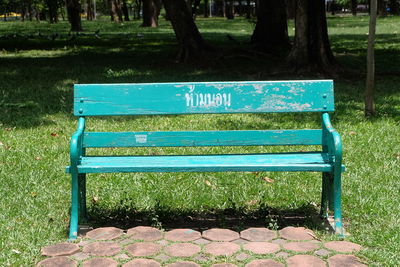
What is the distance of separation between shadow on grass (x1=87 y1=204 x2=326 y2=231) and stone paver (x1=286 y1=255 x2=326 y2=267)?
57 cm

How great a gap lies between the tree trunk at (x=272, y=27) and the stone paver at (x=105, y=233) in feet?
41.4

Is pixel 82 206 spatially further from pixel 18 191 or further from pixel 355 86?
pixel 355 86

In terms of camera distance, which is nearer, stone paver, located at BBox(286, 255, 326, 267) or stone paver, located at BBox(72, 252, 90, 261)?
stone paver, located at BBox(286, 255, 326, 267)

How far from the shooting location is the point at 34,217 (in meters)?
4.55

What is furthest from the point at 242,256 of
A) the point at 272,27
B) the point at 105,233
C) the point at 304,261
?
the point at 272,27

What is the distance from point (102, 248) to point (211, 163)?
0.94 m

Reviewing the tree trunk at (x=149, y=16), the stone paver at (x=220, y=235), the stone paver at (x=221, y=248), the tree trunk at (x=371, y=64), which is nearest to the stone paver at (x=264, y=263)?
the stone paver at (x=221, y=248)

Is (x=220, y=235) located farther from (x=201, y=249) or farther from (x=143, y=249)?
(x=143, y=249)

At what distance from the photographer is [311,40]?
37.9 feet

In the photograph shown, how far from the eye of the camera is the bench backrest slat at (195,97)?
14.5 ft

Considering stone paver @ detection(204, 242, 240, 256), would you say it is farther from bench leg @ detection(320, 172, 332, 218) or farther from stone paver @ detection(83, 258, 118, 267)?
bench leg @ detection(320, 172, 332, 218)

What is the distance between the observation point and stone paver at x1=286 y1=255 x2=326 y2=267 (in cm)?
365

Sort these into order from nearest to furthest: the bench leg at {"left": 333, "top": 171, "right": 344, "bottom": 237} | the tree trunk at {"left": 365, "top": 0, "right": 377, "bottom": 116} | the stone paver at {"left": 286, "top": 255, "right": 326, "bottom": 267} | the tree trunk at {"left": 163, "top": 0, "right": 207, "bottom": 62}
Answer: the stone paver at {"left": 286, "top": 255, "right": 326, "bottom": 267} → the bench leg at {"left": 333, "top": 171, "right": 344, "bottom": 237} → the tree trunk at {"left": 365, "top": 0, "right": 377, "bottom": 116} → the tree trunk at {"left": 163, "top": 0, "right": 207, "bottom": 62}

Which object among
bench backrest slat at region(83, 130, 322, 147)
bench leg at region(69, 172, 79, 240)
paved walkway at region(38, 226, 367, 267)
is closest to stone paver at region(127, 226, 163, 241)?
paved walkway at region(38, 226, 367, 267)
